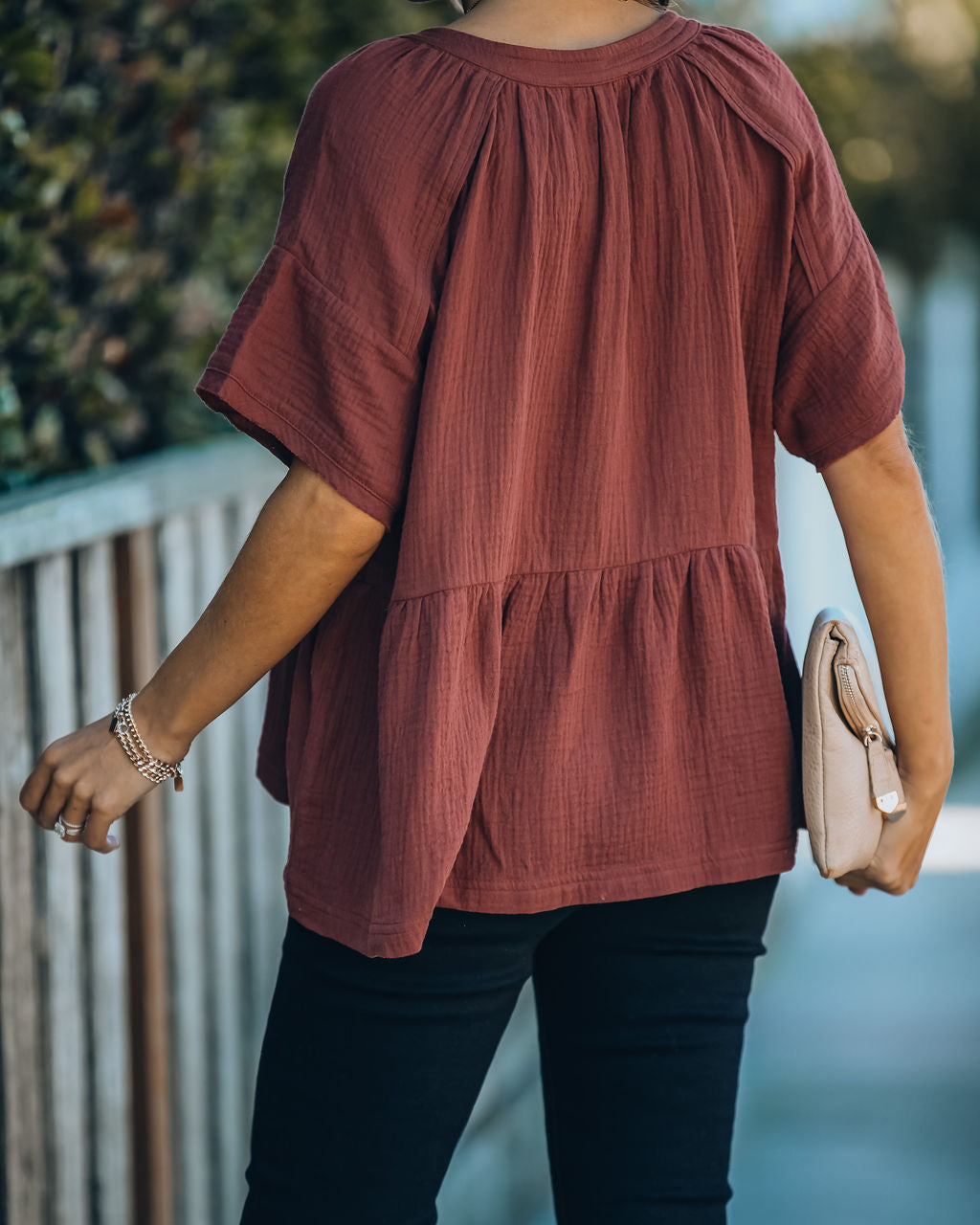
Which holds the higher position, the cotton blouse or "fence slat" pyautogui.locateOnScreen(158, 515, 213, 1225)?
the cotton blouse

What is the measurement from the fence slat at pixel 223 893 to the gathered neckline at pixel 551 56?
3.62 feet

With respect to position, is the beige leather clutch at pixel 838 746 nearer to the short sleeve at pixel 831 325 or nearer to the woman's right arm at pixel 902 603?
the woman's right arm at pixel 902 603

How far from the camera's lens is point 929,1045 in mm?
3562

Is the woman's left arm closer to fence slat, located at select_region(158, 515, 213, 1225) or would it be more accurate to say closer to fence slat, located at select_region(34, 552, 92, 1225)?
fence slat, located at select_region(34, 552, 92, 1225)

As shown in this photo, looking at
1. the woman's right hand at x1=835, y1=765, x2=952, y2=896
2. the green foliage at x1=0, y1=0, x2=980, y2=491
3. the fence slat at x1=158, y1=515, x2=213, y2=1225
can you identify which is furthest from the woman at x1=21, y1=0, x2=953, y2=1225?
the green foliage at x1=0, y1=0, x2=980, y2=491

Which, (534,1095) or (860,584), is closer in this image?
(860,584)

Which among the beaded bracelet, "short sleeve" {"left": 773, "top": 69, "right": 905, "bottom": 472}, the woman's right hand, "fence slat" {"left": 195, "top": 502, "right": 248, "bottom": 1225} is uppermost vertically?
"short sleeve" {"left": 773, "top": 69, "right": 905, "bottom": 472}

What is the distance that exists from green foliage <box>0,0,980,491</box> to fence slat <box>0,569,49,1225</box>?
27 cm

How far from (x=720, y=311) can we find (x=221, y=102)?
1440 millimetres

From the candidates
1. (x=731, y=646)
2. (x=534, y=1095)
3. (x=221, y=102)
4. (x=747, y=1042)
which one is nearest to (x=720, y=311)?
(x=731, y=646)

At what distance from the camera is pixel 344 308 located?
1199mm

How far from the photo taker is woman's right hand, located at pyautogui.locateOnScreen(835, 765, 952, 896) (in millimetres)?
1496

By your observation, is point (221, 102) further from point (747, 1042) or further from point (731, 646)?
point (747, 1042)

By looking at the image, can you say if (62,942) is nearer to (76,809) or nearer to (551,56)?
(76,809)
